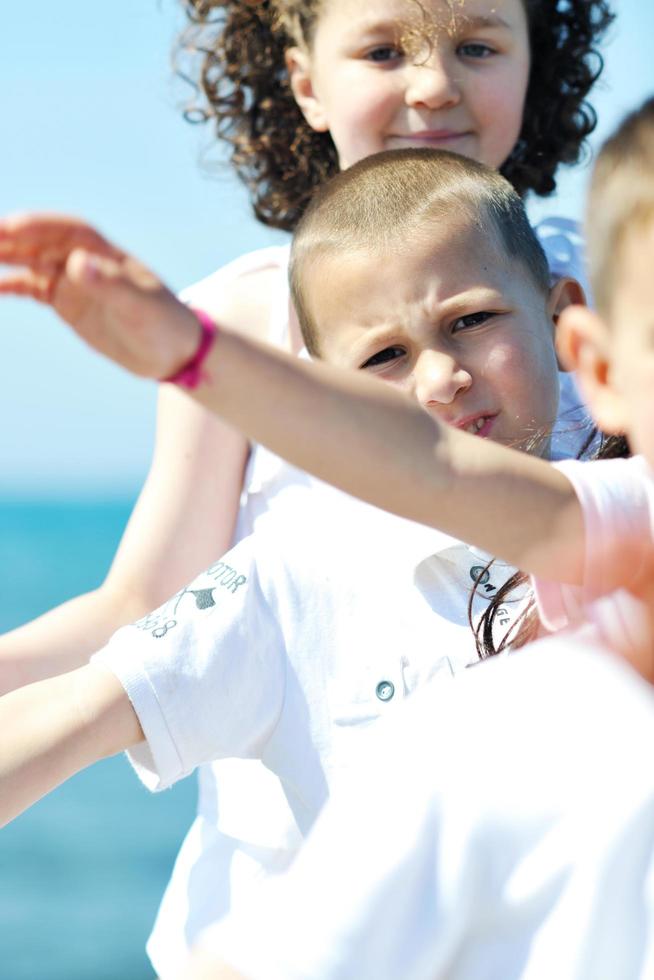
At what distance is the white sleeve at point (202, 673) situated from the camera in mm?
1434

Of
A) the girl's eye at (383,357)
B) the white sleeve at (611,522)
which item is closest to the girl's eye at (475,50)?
the girl's eye at (383,357)

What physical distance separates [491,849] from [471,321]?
Result: 81 cm

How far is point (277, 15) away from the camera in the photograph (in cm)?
252

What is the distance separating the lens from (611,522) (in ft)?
3.34

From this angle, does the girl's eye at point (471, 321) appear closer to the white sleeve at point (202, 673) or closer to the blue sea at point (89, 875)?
the white sleeve at point (202, 673)

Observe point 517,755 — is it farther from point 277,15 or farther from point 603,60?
point 603,60

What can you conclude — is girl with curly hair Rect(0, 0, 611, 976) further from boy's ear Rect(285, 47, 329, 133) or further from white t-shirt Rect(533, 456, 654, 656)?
white t-shirt Rect(533, 456, 654, 656)

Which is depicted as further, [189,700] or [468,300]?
[468,300]

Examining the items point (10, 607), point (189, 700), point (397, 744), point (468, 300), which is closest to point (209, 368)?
point (397, 744)

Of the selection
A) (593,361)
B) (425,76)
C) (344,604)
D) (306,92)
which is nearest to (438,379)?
(344,604)

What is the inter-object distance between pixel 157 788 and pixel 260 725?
0.12 metres

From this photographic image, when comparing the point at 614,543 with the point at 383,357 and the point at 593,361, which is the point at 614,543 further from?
the point at 383,357

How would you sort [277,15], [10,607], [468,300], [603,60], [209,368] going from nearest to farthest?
[209,368], [468,300], [277,15], [603,60], [10,607]

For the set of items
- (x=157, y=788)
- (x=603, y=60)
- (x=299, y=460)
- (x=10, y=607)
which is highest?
(x=299, y=460)
